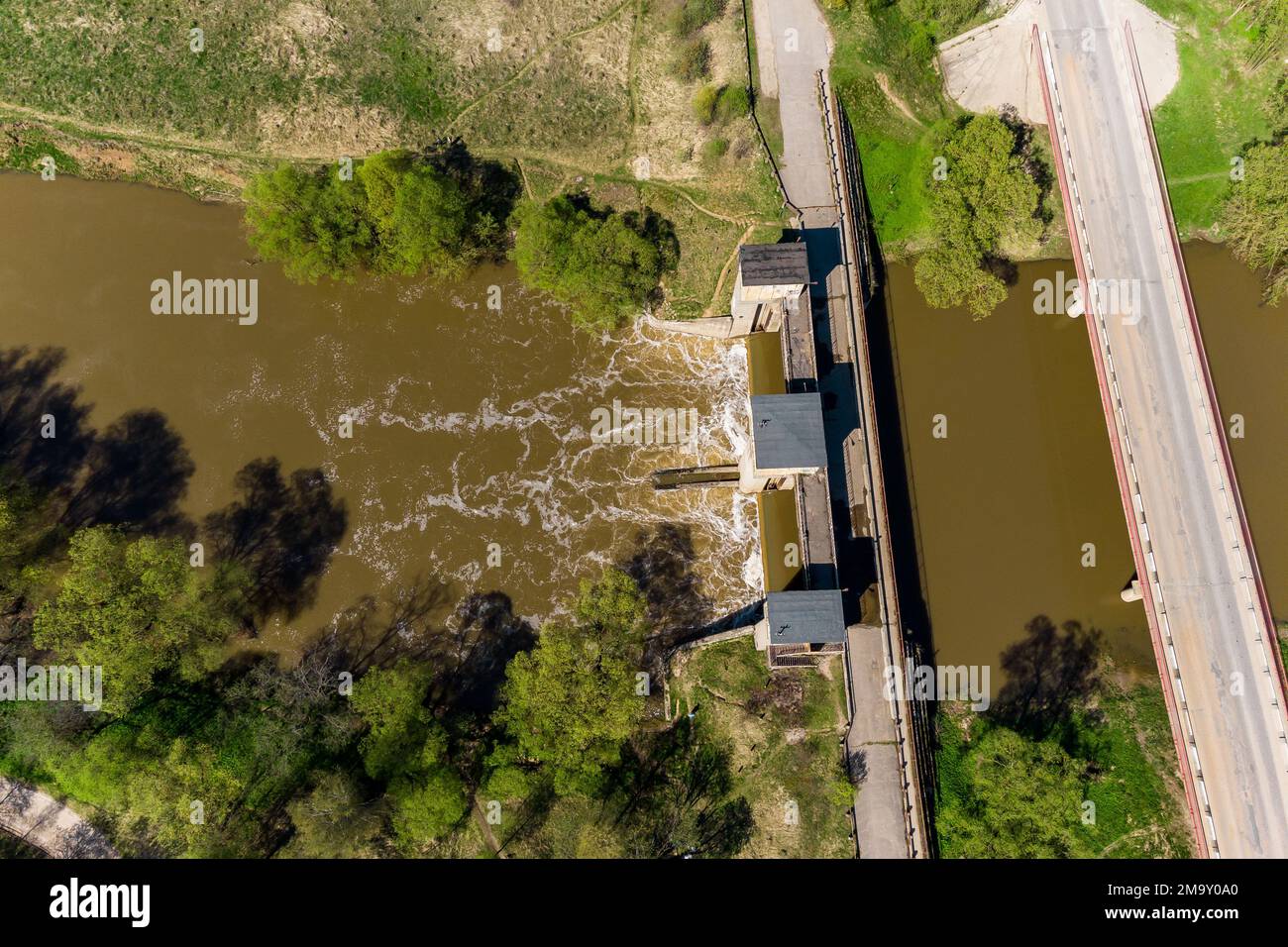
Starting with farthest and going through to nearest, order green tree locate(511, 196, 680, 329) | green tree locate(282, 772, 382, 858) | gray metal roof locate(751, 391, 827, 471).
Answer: green tree locate(511, 196, 680, 329) < gray metal roof locate(751, 391, 827, 471) < green tree locate(282, 772, 382, 858)

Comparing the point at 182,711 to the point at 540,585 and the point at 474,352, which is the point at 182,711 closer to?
the point at 540,585

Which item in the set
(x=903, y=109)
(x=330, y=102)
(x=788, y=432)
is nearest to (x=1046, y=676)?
(x=788, y=432)

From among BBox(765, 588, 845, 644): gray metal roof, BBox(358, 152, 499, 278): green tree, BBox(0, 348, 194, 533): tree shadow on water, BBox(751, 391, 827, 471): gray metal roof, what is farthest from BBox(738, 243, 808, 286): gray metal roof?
BBox(0, 348, 194, 533): tree shadow on water

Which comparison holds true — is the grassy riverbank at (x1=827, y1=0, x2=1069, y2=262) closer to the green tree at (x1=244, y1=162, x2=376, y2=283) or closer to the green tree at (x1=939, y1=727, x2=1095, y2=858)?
the green tree at (x1=939, y1=727, x2=1095, y2=858)

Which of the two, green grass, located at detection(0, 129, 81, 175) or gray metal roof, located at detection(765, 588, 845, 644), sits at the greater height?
green grass, located at detection(0, 129, 81, 175)

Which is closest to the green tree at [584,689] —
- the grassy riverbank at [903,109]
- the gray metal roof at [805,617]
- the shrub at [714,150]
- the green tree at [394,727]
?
the green tree at [394,727]
